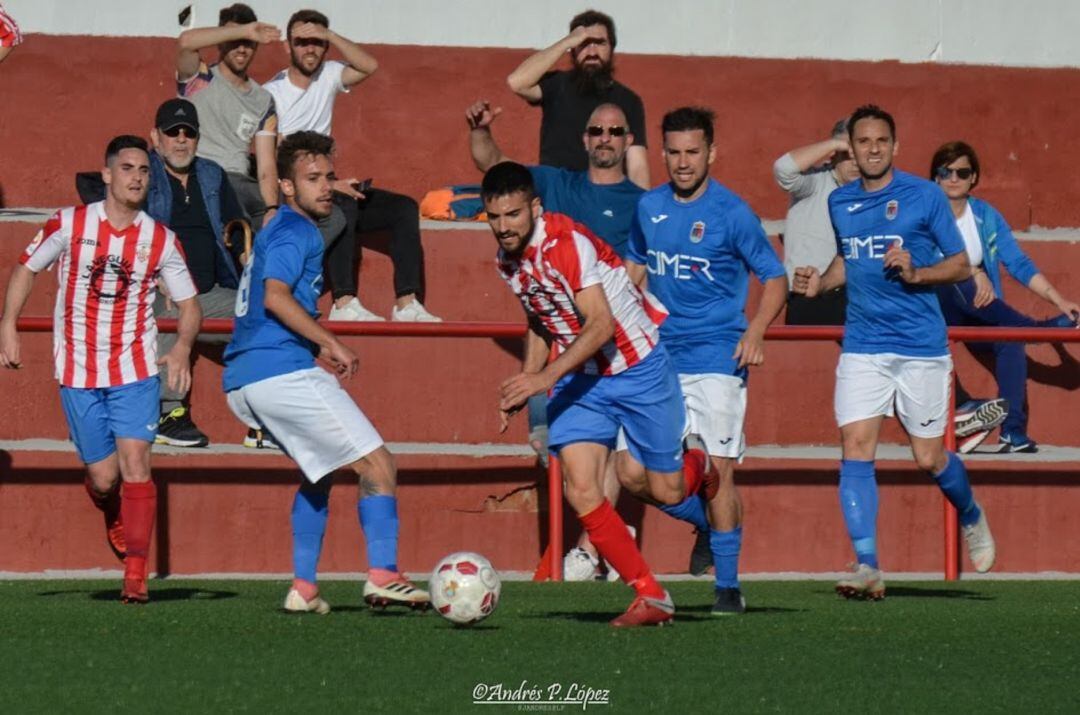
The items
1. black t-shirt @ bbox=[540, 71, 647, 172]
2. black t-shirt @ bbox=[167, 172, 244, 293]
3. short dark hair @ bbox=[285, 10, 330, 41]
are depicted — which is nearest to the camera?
black t-shirt @ bbox=[167, 172, 244, 293]

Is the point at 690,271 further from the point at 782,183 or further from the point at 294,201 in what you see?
the point at 782,183

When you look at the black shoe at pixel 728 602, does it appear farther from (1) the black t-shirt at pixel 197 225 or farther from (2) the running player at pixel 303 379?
(1) the black t-shirt at pixel 197 225

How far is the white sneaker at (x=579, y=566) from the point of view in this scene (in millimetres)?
10523

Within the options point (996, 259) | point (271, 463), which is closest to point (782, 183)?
point (996, 259)

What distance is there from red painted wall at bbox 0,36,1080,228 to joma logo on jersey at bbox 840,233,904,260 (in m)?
4.36

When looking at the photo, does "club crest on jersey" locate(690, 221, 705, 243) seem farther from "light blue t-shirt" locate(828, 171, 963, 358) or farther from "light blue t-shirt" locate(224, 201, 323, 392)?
"light blue t-shirt" locate(224, 201, 323, 392)

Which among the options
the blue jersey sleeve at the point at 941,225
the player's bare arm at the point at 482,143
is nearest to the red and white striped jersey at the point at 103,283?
the player's bare arm at the point at 482,143

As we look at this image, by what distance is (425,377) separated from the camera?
1179 centimetres

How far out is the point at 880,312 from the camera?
912 cm

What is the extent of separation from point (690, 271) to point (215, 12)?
18.6 ft

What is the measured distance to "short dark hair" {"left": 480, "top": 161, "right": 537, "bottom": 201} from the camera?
744 cm

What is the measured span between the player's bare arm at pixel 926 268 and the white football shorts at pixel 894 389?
1.29ft

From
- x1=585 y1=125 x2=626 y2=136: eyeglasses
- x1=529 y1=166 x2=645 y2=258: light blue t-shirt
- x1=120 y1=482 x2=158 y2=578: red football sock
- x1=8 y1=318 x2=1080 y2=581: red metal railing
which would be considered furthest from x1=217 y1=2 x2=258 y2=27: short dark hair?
x1=120 y1=482 x2=158 y2=578: red football sock

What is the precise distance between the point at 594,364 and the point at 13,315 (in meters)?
2.60
